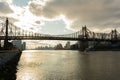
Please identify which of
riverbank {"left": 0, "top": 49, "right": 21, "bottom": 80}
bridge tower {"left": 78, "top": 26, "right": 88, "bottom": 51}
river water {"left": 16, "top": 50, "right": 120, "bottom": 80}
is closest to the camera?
riverbank {"left": 0, "top": 49, "right": 21, "bottom": 80}

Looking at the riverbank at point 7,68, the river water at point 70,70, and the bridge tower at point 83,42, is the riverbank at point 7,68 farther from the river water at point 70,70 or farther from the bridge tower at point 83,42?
the bridge tower at point 83,42

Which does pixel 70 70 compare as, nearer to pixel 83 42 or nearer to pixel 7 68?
pixel 7 68

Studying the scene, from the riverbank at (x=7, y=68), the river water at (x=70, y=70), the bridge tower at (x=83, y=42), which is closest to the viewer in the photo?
the riverbank at (x=7, y=68)

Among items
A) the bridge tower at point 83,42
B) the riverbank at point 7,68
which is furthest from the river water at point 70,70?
the bridge tower at point 83,42

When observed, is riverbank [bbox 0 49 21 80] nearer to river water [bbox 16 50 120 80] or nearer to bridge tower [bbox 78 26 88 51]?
river water [bbox 16 50 120 80]

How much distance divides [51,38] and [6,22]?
152ft

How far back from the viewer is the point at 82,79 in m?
32.4

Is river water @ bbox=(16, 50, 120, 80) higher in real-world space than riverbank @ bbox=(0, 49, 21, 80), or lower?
lower

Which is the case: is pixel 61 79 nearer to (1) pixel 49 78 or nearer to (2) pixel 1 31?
(1) pixel 49 78

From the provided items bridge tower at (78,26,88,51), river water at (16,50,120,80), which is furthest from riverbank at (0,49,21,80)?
bridge tower at (78,26,88,51)

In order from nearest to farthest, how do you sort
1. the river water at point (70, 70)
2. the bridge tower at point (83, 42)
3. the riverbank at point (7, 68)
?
the riverbank at point (7, 68) < the river water at point (70, 70) < the bridge tower at point (83, 42)

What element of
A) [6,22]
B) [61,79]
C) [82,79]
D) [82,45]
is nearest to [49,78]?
[61,79]

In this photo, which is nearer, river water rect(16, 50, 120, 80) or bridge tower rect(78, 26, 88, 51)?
river water rect(16, 50, 120, 80)

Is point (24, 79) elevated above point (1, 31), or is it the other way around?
point (1, 31)
